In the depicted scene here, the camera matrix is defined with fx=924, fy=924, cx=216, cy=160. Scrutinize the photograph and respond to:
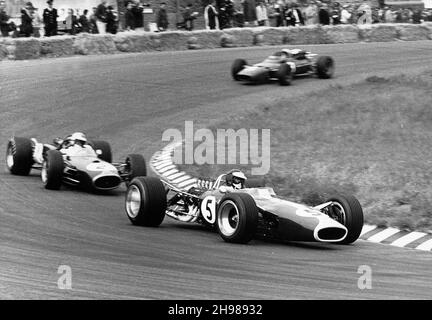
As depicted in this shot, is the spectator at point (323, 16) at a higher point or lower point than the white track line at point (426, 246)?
higher

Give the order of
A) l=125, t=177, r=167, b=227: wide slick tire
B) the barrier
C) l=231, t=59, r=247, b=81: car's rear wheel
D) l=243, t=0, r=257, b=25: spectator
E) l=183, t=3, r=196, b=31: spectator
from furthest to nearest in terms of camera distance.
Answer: l=243, t=0, r=257, b=25: spectator → l=183, t=3, r=196, b=31: spectator → the barrier → l=231, t=59, r=247, b=81: car's rear wheel → l=125, t=177, r=167, b=227: wide slick tire

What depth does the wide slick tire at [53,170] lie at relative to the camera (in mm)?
13594

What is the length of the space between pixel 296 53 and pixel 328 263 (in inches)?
616

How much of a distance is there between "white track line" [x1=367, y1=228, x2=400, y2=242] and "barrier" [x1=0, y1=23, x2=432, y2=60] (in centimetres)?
1497

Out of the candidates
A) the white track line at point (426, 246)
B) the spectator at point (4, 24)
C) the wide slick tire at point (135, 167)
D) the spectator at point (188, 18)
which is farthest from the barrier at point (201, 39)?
the white track line at point (426, 246)

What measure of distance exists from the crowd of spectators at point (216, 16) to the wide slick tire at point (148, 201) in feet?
49.5

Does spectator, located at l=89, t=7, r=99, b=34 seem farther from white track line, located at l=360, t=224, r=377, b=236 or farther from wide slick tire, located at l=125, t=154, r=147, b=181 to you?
white track line, located at l=360, t=224, r=377, b=236

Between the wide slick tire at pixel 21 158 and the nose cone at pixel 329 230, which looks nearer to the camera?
the nose cone at pixel 329 230

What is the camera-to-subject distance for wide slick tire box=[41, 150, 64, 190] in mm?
13594

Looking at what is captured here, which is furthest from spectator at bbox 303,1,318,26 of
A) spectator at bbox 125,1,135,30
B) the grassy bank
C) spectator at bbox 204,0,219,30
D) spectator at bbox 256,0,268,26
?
the grassy bank

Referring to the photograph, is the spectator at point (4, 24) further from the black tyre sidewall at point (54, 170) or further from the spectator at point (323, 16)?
the black tyre sidewall at point (54, 170)

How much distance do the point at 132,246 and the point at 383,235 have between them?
327 cm
